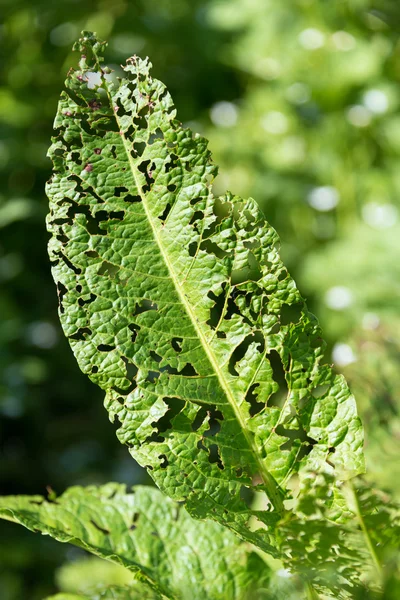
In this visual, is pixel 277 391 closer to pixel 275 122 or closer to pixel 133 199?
pixel 133 199

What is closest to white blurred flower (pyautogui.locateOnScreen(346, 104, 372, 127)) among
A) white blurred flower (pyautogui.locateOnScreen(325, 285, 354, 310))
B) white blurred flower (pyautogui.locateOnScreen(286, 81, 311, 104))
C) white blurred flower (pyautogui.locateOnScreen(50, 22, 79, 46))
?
white blurred flower (pyautogui.locateOnScreen(286, 81, 311, 104))

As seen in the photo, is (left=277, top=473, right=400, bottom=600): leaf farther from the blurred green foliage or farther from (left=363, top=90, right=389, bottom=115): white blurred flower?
(left=363, top=90, right=389, bottom=115): white blurred flower

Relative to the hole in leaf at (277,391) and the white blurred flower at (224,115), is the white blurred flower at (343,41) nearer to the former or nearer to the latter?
the white blurred flower at (224,115)

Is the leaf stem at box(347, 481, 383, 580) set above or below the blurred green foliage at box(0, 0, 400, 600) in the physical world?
below

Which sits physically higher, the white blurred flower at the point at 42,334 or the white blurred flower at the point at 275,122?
the white blurred flower at the point at 275,122

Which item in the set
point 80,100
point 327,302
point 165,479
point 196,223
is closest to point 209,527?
point 165,479

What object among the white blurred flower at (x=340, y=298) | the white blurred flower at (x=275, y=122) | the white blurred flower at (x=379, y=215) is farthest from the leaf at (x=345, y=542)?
the white blurred flower at (x=275, y=122)
